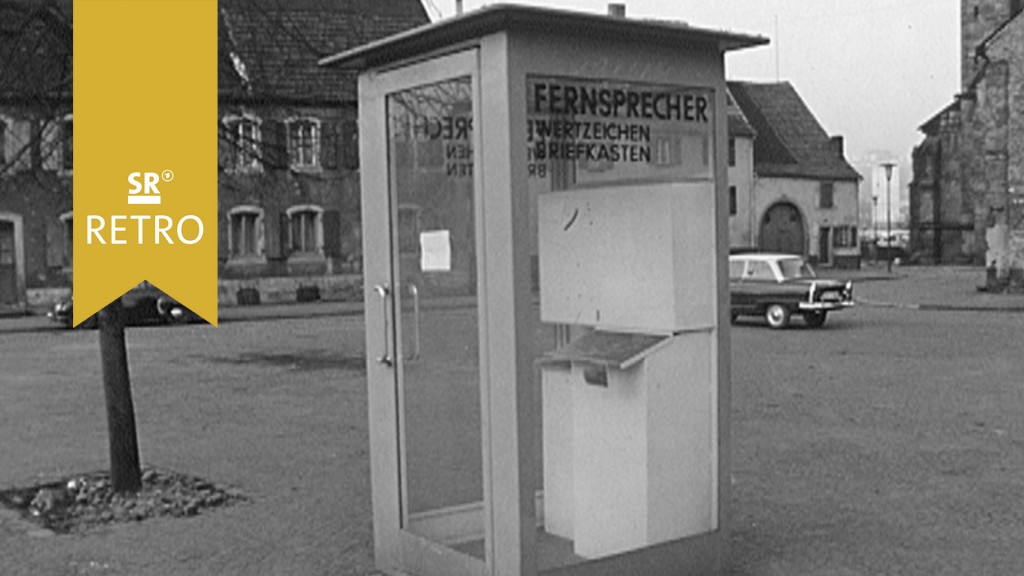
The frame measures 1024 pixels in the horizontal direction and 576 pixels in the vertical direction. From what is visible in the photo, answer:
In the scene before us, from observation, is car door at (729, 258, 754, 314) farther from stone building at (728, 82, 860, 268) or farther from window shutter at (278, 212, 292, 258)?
stone building at (728, 82, 860, 268)

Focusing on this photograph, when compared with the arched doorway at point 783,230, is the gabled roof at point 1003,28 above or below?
above

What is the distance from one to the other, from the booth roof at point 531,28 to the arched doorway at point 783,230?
198 ft

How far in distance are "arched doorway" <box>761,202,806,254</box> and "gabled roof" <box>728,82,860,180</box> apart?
1.94 metres

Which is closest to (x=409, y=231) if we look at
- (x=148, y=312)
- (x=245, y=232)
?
(x=148, y=312)

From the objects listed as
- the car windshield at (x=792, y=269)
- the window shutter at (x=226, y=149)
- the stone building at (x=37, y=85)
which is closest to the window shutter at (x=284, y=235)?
the car windshield at (x=792, y=269)

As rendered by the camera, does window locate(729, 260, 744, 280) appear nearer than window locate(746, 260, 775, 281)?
No

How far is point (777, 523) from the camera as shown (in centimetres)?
803

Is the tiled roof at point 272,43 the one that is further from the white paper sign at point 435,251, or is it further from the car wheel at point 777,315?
the car wheel at point 777,315

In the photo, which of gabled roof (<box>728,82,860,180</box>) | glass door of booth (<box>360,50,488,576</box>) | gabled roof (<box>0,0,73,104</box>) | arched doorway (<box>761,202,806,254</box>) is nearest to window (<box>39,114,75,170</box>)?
gabled roof (<box>0,0,73,104</box>)

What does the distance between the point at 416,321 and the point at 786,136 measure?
64.6 meters

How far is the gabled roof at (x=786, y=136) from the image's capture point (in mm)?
66688

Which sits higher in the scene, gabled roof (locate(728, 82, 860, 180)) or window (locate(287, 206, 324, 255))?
gabled roof (locate(728, 82, 860, 180))

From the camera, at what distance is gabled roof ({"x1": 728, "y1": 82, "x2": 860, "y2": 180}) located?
66688 millimetres

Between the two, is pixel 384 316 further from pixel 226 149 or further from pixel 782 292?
pixel 782 292
